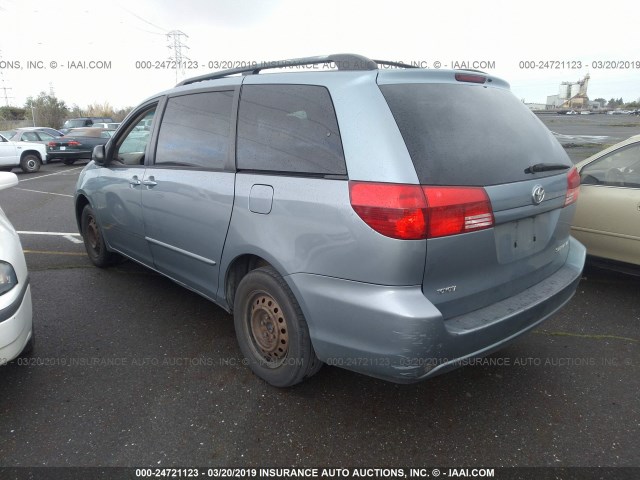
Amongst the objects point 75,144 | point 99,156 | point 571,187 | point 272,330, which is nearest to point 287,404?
point 272,330

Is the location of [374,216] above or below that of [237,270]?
above

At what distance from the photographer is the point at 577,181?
2.90m

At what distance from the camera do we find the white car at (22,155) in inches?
591

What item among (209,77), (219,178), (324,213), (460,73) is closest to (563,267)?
(460,73)

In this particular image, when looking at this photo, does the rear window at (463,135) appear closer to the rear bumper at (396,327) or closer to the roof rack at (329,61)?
the roof rack at (329,61)

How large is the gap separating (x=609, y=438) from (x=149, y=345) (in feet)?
9.39

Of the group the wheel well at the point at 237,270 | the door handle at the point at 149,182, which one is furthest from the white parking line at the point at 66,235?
the wheel well at the point at 237,270

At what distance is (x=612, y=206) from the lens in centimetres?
397

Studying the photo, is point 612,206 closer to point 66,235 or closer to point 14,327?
point 14,327

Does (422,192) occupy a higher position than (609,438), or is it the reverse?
(422,192)

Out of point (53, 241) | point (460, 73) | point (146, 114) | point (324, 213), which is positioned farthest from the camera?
point (53, 241)

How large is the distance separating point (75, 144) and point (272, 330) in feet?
59.7

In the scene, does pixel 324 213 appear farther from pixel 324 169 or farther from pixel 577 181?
pixel 577 181

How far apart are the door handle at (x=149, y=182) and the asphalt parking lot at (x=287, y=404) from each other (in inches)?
42.0
